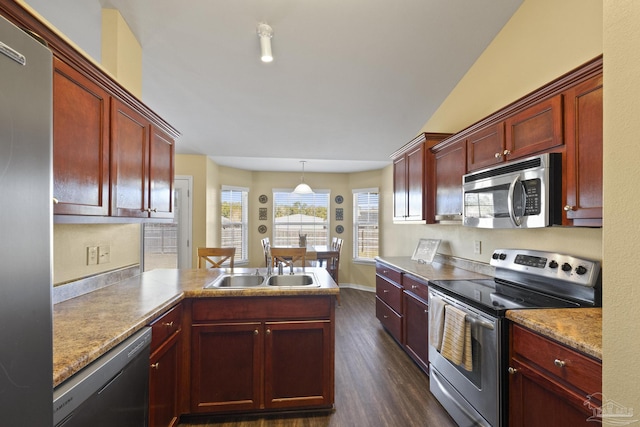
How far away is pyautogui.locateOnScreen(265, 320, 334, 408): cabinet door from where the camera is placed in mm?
2119

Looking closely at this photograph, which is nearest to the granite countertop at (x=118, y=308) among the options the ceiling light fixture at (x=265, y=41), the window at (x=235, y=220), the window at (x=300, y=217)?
the ceiling light fixture at (x=265, y=41)

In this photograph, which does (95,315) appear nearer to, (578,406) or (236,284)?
(236,284)

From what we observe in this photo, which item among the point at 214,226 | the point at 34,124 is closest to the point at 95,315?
the point at 34,124

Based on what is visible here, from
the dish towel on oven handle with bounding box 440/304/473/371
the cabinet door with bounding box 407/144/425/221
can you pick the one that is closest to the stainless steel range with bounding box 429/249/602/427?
the dish towel on oven handle with bounding box 440/304/473/371

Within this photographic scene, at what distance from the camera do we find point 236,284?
264 centimetres

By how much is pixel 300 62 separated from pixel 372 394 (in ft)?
9.98

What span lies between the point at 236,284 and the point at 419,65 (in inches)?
108

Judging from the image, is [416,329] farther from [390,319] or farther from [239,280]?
[239,280]

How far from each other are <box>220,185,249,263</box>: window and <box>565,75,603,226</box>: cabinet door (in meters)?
5.11

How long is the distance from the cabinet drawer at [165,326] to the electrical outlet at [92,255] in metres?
0.67

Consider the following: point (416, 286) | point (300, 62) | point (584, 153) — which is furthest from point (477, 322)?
point (300, 62)

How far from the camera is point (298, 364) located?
214 cm

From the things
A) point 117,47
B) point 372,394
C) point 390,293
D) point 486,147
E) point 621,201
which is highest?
point 117,47

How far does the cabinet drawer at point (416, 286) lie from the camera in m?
2.60
